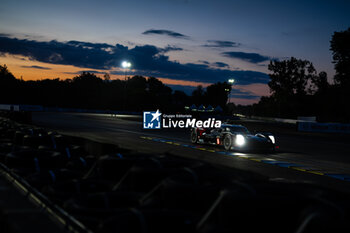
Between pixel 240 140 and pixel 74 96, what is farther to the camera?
pixel 74 96

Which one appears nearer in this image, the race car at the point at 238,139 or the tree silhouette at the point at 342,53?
the race car at the point at 238,139

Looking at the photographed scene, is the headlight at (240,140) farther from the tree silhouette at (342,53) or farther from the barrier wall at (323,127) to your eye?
the tree silhouette at (342,53)

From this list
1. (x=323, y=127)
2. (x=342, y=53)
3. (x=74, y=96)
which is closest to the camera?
(x=323, y=127)

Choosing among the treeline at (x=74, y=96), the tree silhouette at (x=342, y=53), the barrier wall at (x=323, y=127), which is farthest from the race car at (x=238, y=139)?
the treeline at (x=74, y=96)

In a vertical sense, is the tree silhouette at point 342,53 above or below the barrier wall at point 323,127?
above

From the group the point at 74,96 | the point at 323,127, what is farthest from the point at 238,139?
the point at 74,96

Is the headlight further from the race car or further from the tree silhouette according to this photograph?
the tree silhouette

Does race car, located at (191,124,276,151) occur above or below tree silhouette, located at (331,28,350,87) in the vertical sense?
below

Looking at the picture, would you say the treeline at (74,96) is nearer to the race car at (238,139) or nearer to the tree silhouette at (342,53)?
the tree silhouette at (342,53)

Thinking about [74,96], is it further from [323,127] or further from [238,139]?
[238,139]

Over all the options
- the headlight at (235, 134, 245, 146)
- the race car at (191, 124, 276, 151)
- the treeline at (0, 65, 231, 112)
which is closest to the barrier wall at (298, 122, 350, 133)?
the race car at (191, 124, 276, 151)

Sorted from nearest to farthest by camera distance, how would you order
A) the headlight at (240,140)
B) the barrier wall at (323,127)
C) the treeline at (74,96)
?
the headlight at (240,140) → the barrier wall at (323,127) → the treeline at (74,96)

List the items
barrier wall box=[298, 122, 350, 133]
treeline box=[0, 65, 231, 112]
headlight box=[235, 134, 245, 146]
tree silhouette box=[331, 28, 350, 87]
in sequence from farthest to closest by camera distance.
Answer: treeline box=[0, 65, 231, 112] → tree silhouette box=[331, 28, 350, 87] → barrier wall box=[298, 122, 350, 133] → headlight box=[235, 134, 245, 146]

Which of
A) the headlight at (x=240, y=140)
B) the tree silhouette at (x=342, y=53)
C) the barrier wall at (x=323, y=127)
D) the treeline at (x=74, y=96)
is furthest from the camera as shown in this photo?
the treeline at (x=74, y=96)
